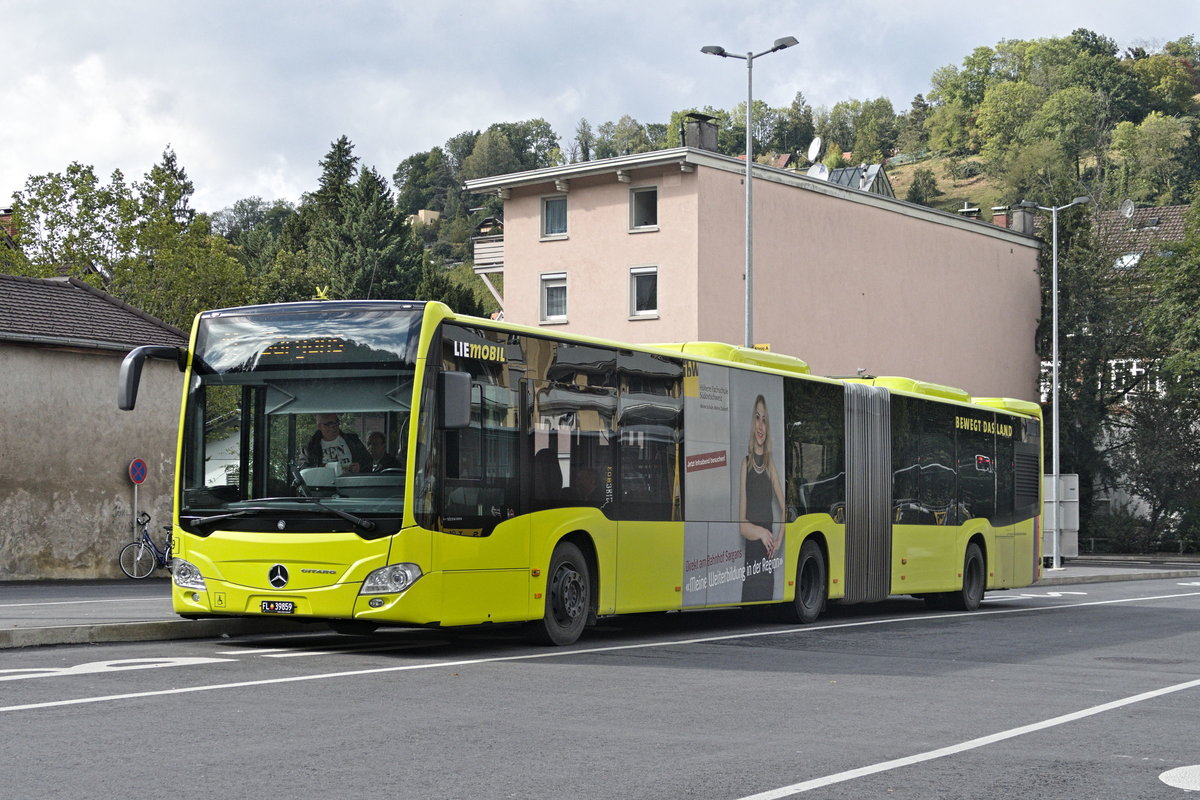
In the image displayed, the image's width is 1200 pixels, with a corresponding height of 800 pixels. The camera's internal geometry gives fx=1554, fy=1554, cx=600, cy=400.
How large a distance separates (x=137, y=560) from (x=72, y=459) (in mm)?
2394

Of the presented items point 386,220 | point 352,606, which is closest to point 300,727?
point 352,606

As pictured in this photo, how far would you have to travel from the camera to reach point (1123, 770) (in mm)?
8180

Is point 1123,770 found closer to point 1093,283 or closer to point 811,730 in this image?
point 811,730

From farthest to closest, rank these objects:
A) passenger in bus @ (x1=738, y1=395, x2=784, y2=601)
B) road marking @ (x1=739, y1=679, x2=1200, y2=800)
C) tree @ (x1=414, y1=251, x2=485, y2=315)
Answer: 1. tree @ (x1=414, y1=251, x2=485, y2=315)
2. passenger in bus @ (x1=738, y1=395, x2=784, y2=601)
3. road marking @ (x1=739, y1=679, x2=1200, y2=800)

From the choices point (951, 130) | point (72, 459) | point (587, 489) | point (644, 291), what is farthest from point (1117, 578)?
point (951, 130)

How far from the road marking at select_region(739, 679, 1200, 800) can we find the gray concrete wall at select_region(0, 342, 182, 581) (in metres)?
22.5

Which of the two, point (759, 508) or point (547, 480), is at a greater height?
point (547, 480)

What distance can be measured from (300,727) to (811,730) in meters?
3.03

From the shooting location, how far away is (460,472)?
43.6 feet

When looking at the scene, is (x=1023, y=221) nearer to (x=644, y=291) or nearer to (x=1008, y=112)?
(x=644, y=291)

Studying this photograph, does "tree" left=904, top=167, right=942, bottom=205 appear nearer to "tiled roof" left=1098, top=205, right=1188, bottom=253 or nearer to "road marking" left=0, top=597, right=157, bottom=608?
"tiled roof" left=1098, top=205, right=1188, bottom=253

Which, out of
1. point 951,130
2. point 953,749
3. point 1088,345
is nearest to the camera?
point 953,749

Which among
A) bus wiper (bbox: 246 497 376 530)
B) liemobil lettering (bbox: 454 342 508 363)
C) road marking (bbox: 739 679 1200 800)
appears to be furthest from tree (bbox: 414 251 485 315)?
road marking (bbox: 739 679 1200 800)

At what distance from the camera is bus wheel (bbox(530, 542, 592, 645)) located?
14398 millimetres
